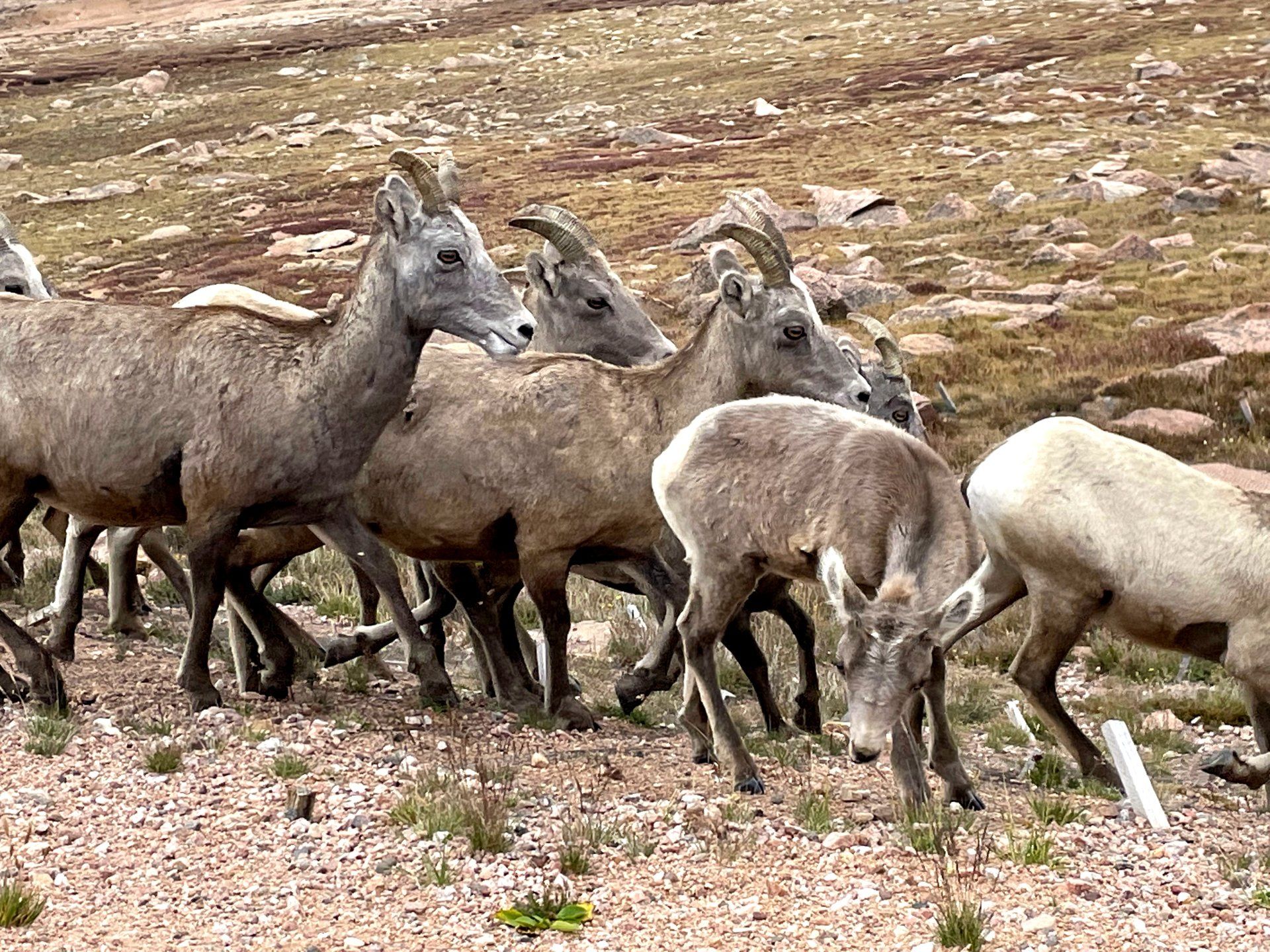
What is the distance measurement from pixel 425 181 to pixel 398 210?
0.20 metres

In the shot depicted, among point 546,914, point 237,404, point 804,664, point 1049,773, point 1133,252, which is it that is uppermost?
point 237,404

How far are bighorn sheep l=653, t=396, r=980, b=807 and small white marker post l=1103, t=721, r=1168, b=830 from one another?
639 mm

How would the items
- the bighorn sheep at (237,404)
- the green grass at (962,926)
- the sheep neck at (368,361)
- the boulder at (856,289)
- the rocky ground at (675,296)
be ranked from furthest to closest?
the boulder at (856,289) < the sheep neck at (368,361) < the bighorn sheep at (237,404) < the rocky ground at (675,296) < the green grass at (962,926)

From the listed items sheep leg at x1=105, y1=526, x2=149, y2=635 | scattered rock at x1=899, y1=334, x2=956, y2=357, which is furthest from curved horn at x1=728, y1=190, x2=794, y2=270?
scattered rock at x1=899, y1=334, x2=956, y2=357

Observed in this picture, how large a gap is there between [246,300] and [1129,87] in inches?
1882

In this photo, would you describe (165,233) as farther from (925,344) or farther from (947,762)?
(947,762)

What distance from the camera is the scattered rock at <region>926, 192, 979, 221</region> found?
1465 inches

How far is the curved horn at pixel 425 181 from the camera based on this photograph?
8.17 m

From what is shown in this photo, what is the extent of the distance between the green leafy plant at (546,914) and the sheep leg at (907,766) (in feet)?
5.15

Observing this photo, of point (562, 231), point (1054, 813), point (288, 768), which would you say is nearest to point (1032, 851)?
point (1054, 813)

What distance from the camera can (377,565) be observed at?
8.08 m

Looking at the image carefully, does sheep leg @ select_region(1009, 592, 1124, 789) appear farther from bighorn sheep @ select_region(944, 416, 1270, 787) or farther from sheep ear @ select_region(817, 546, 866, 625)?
sheep ear @ select_region(817, 546, 866, 625)

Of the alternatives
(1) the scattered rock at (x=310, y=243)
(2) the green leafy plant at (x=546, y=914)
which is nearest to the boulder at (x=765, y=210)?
(1) the scattered rock at (x=310, y=243)

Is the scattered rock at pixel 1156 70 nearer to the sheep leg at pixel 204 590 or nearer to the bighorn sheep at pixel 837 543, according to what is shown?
the bighorn sheep at pixel 837 543
